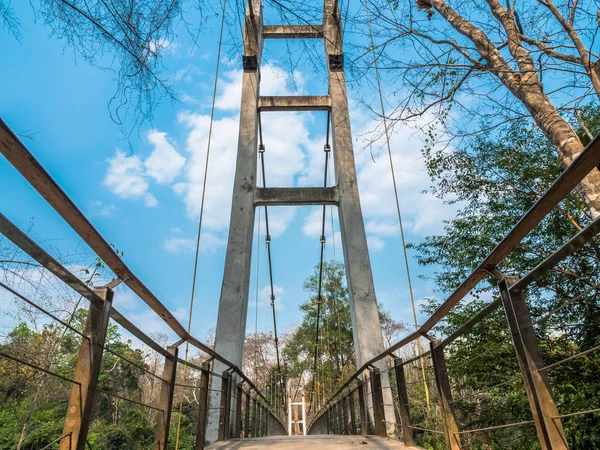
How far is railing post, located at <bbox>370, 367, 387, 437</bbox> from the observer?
100 inches

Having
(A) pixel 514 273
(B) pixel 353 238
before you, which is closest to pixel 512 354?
(A) pixel 514 273

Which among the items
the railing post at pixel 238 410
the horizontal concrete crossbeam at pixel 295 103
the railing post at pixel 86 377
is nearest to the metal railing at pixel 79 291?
the railing post at pixel 86 377

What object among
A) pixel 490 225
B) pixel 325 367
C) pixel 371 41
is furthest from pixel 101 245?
pixel 325 367

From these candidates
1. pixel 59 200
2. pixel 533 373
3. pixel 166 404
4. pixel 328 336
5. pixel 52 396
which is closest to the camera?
pixel 59 200

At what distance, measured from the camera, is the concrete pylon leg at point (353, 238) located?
4020 mm

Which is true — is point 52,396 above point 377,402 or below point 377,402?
above

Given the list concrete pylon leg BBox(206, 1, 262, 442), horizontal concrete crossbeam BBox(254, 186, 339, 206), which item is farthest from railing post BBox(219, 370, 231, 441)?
horizontal concrete crossbeam BBox(254, 186, 339, 206)

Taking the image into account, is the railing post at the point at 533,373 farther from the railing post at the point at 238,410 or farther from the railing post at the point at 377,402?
the railing post at the point at 238,410

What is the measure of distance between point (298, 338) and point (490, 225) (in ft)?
42.8

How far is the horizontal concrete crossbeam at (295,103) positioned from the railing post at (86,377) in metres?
5.08

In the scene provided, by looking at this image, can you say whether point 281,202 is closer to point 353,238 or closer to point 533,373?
point 353,238

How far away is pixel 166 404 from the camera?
1486 millimetres

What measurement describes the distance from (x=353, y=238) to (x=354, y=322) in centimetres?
97

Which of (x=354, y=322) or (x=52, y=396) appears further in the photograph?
(x=52, y=396)
